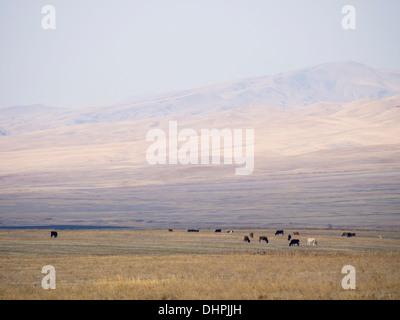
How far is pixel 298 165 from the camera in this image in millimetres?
134250

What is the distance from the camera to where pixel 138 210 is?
274 ft

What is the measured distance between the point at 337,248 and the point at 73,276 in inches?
752

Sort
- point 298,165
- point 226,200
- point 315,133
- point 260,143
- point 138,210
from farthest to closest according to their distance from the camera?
1. point 315,133
2. point 260,143
3. point 298,165
4. point 226,200
5. point 138,210

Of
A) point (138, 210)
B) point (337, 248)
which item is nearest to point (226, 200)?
point (138, 210)

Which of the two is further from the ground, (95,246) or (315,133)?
(315,133)

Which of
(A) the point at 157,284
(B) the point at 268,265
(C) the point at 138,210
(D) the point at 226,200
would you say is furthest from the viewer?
(D) the point at 226,200

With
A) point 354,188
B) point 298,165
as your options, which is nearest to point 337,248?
point 354,188

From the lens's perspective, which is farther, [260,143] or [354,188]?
[260,143]

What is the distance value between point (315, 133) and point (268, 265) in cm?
17768

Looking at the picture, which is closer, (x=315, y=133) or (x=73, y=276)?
(x=73, y=276)

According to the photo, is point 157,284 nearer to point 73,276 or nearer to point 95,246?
point 73,276

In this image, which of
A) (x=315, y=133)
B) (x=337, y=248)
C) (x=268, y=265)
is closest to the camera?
(x=268, y=265)
